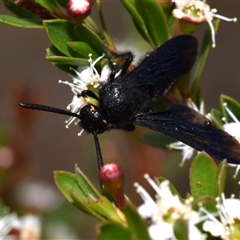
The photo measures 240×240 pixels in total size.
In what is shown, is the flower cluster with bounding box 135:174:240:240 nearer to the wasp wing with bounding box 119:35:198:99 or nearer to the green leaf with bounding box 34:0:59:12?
the wasp wing with bounding box 119:35:198:99

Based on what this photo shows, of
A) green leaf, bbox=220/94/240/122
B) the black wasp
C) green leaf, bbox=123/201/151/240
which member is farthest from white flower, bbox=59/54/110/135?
green leaf, bbox=123/201/151/240

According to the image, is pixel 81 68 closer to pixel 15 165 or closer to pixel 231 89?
pixel 15 165

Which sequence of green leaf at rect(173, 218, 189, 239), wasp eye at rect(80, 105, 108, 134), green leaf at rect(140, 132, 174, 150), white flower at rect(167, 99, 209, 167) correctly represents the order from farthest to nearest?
green leaf at rect(140, 132, 174, 150) < white flower at rect(167, 99, 209, 167) < wasp eye at rect(80, 105, 108, 134) < green leaf at rect(173, 218, 189, 239)

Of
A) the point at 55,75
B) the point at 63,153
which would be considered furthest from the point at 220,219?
the point at 55,75

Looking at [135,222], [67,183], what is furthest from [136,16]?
[135,222]

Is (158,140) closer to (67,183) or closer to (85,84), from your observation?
(85,84)

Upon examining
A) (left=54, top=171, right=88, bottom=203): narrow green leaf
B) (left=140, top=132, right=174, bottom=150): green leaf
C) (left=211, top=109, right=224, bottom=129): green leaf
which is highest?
(left=54, top=171, right=88, bottom=203): narrow green leaf
